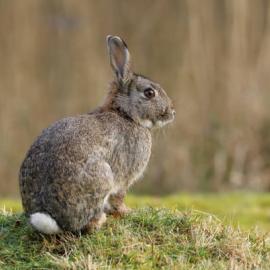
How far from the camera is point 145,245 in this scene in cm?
645

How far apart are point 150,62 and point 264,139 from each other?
271 centimetres

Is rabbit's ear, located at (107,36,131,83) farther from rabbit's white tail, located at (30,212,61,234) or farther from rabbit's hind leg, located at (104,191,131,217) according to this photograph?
rabbit's white tail, located at (30,212,61,234)

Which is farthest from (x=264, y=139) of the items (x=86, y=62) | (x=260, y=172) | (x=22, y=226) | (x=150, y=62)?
(x=22, y=226)

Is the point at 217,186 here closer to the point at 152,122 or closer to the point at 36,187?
the point at 152,122

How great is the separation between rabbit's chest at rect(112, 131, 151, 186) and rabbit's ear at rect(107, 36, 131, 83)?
0.58 metres

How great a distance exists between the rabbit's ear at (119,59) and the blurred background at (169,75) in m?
7.65

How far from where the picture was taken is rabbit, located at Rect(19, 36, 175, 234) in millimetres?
6379

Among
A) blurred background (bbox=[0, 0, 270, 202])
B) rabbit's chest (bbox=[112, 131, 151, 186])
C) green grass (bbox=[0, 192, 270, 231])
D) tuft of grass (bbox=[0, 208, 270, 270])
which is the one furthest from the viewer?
blurred background (bbox=[0, 0, 270, 202])

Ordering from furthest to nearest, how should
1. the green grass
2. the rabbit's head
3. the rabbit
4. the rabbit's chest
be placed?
the green grass → the rabbit's head → the rabbit's chest → the rabbit

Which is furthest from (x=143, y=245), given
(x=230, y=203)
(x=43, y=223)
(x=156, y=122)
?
(x=230, y=203)

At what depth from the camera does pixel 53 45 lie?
57.1 ft

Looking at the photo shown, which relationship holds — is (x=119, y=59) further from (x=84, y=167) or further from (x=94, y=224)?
(x=94, y=224)

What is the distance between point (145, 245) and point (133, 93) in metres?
1.62

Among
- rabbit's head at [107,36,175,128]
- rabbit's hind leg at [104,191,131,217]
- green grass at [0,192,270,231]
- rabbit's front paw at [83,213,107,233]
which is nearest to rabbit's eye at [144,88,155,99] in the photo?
rabbit's head at [107,36,175,128]
